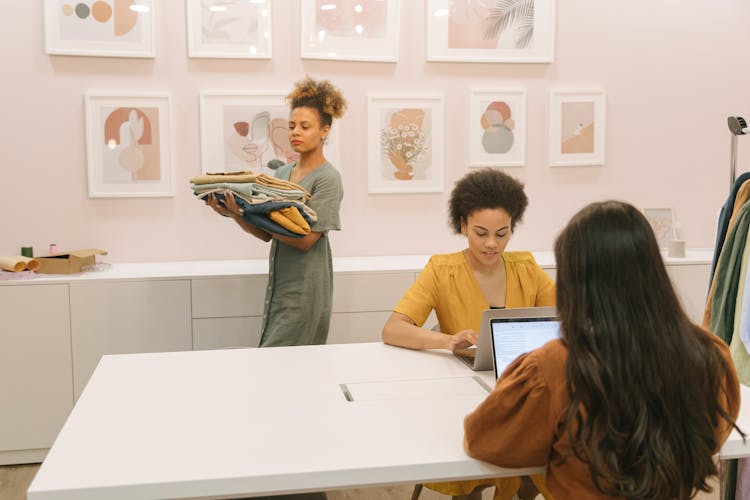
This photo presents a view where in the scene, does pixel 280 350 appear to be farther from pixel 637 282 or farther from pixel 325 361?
pixel 637 282

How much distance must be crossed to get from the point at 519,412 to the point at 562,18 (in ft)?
10.6

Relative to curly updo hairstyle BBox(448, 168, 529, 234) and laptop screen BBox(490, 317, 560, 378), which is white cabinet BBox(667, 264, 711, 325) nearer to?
curly updo hairstyle BBox(448, 168, 529, 234)

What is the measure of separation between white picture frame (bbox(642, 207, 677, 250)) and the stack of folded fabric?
2133mm

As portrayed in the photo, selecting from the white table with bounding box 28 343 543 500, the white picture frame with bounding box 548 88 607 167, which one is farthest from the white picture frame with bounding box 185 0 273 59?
the white table with bounding box 28 343 543 500

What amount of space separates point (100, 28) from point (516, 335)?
2.73 metres

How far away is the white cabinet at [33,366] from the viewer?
3.39 metres

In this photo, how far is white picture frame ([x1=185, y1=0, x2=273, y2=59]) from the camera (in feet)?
12.6

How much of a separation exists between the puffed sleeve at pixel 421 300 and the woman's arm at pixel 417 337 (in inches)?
0.8

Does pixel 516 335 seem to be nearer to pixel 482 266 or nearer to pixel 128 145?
pixel 482 266

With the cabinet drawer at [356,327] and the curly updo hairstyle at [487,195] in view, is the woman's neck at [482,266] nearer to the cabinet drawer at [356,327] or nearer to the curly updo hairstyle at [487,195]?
the curly updo hairstyle at [487,195]

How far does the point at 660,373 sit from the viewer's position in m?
1.35

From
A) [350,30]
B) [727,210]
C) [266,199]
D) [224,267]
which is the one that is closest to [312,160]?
[266,199]

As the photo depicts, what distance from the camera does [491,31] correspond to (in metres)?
4.10

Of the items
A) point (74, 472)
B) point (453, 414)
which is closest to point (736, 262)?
point (453, 414)
